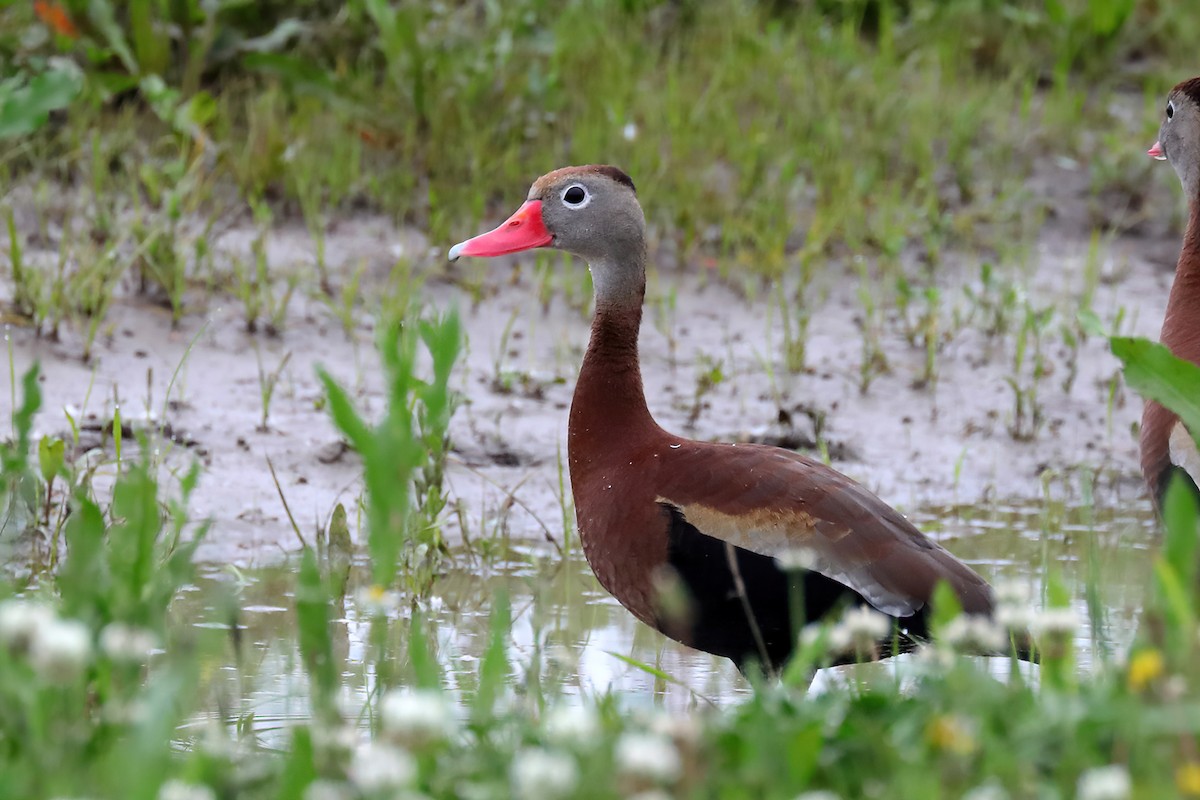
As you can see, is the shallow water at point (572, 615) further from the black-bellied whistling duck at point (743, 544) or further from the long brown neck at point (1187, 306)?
the long brown neck at point (1187, 306)

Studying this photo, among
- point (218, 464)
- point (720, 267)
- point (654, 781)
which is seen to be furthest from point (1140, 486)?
point (654, 781)

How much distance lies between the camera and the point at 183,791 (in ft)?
6.74

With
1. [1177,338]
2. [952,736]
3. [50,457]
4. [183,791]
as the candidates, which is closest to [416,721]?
[183,791]

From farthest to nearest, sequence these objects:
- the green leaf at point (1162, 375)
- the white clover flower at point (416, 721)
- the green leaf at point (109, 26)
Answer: the green leaf at point (109, 26), the green leaf at point (1162, 375), the white clover flower at point (416, 721)

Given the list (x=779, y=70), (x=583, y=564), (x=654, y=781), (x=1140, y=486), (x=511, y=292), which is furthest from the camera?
(x=779, y=70)

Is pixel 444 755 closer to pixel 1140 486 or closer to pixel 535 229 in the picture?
pixel 535 229

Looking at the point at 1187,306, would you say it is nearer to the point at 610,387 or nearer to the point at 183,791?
the point at 610,387

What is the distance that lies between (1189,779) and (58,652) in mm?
1279

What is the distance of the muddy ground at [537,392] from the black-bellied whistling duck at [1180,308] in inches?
42.7

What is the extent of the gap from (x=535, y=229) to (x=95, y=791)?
8.08 feet

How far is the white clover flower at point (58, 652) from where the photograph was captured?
195 centimetres

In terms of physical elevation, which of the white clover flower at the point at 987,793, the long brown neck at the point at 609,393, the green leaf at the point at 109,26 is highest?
the green leaf at the point at 109,26

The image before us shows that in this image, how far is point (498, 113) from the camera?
7.15 metres

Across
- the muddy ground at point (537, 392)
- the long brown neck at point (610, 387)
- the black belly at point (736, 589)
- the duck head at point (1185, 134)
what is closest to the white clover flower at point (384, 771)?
the black belly at point (736, 589)
